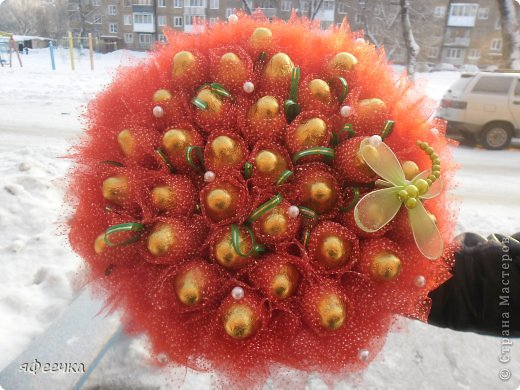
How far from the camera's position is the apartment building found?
17.0 m

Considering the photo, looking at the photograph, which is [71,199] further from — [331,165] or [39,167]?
[39,167]

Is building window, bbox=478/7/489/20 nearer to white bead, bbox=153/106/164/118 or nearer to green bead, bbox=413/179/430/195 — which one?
green bead, bbox=413/179/430/195

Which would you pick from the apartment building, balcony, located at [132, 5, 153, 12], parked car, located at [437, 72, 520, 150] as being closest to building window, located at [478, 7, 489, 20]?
the apartment building

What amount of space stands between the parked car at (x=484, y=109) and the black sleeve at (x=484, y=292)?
235 inches

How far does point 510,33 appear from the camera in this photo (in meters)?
6.89

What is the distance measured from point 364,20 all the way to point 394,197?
56.9ft

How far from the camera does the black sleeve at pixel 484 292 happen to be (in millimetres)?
1082

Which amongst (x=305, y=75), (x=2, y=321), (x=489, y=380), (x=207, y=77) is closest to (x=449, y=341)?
(x=489, y=380)

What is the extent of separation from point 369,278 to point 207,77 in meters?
0.58

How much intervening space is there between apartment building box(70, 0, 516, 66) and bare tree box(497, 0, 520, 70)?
7.97 metres

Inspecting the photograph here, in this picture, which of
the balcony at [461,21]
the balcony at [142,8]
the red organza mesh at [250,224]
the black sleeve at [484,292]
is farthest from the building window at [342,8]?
the red organza mesh at [250,224]

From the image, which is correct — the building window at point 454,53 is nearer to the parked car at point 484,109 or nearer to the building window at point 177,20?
the building window at point 177,20

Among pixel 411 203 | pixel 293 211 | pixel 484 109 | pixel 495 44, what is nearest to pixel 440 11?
pixel 495 44

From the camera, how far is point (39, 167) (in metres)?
3.74
